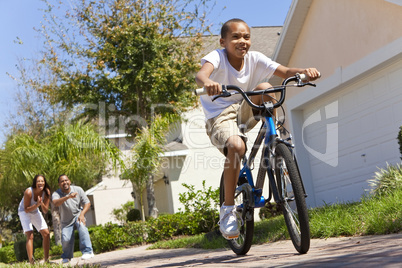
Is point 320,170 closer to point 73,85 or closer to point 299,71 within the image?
point 299,71

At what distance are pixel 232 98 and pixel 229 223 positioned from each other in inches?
46.7

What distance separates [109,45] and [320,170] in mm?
11296

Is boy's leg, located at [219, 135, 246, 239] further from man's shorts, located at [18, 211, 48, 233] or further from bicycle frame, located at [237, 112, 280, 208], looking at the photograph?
man's shorts, located at [18, 211, 48, 233]

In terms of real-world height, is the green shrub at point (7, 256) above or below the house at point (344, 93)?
below

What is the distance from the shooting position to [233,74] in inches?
201

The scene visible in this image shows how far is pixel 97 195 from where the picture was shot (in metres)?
38.7

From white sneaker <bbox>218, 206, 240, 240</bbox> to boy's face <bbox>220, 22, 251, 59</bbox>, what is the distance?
55.4 inches

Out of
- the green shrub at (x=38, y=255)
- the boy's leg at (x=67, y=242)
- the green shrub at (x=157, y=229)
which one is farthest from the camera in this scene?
the green shrub at (x=38, y=255)

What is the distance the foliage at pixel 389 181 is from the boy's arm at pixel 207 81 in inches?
169

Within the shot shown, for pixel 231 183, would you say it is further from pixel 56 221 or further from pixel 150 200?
pixel 56 221

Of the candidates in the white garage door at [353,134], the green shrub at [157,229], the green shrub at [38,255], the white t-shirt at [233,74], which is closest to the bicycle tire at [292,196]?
the white t-shirt at [233,74]

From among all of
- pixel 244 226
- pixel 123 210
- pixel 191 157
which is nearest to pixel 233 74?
pixel 244 226

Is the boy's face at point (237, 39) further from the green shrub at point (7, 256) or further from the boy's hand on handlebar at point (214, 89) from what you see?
the green shrub at point (7, 256)

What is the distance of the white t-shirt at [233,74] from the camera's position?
5070mm
